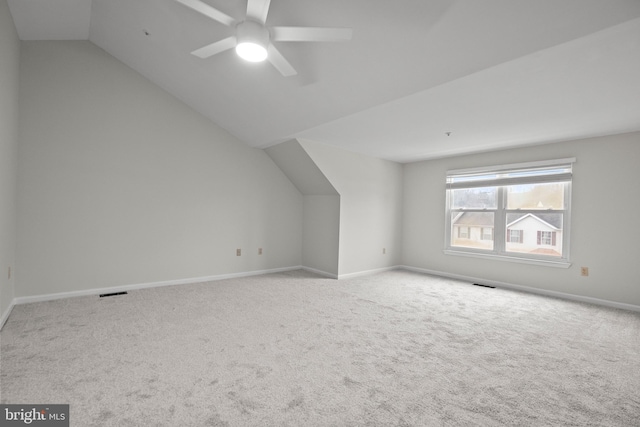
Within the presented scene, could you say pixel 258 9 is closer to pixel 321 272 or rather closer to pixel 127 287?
pixel 127 287

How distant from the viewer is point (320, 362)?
210 centimetres

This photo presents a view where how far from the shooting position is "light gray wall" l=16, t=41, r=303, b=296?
322 centimetres

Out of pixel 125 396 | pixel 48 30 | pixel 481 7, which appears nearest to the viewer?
pixel 125 396

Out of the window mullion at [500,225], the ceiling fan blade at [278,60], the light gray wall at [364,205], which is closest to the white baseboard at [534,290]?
the window mullion at [500,225]

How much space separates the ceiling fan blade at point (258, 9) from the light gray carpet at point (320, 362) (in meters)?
2.35

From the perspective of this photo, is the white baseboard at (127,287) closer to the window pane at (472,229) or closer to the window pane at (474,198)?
the window pane at (472,229)

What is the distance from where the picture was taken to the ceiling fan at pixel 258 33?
1.85 meters

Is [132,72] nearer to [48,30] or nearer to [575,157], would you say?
[48,30]

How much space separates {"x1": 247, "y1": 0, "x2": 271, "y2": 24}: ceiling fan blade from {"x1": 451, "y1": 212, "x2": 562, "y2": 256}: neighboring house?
14.6ft

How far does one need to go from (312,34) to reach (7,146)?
2944mm

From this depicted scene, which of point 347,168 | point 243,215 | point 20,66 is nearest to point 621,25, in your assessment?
point 347,168

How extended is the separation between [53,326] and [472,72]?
4.14 meters

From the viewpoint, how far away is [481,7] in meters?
1.82

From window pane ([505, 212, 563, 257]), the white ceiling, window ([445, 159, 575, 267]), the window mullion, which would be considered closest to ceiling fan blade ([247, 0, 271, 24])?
the white ceiling
